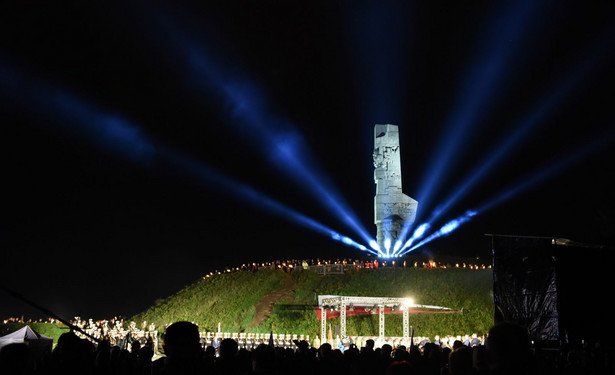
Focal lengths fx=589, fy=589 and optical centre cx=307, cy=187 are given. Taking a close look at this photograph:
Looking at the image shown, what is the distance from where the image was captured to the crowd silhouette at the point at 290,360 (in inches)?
138

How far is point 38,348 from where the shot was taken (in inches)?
797

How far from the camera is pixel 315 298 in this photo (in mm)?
43719

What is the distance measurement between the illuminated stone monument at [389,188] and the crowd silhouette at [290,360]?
38.1m

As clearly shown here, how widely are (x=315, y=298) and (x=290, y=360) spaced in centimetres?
3456

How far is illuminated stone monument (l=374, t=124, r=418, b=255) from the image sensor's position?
49.0 meters

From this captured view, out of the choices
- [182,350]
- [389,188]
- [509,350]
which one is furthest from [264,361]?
[389,188]

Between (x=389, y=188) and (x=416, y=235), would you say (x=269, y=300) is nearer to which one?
(x=389, y=188)

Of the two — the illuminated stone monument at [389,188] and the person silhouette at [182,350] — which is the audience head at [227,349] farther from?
the illuminated stone monument at [389,188]

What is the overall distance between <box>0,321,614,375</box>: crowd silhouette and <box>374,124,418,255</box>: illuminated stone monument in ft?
125

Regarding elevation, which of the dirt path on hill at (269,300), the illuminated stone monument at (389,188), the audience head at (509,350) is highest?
the illuminated stone monument at (389,188)

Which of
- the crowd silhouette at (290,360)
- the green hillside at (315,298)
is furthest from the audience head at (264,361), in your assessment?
the green hillside at (315,298)

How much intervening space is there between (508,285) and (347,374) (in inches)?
322

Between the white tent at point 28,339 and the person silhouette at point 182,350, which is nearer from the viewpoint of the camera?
the person silhouette at point 182,350

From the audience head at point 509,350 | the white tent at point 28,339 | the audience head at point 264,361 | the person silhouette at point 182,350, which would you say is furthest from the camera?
the white tent at point 28,339
